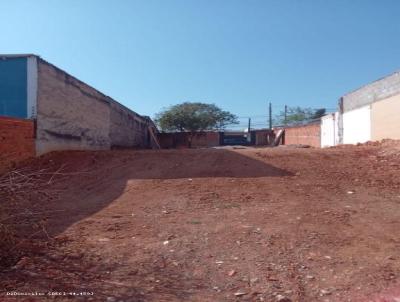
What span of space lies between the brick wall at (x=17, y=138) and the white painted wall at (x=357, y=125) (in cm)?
1395

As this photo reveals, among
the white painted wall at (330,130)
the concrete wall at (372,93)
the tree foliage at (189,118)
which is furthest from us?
the tree foliage at (189,118)

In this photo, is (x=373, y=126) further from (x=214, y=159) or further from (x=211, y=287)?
(x=211, y=287)

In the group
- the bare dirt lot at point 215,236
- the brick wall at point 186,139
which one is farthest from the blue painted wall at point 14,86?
the brick wall at point 186,139

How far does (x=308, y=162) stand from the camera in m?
12.1

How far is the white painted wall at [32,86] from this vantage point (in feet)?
45.9

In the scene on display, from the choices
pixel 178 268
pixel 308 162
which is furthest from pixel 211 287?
pixel 308 162

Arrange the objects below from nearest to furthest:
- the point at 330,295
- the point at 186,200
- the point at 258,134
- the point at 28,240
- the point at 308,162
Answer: the point at 330,295 < the point at 28,240 < the point at 186,200 < the point at 308,162 < the point at 258,134

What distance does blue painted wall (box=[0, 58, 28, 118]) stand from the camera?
45.9 feet

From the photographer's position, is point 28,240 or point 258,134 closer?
point 28,240

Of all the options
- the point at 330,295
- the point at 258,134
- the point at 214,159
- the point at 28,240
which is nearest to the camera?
the point at 330,295

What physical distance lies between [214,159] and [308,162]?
263 centimetres

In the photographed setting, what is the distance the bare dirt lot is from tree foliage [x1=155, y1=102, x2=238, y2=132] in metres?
33.1

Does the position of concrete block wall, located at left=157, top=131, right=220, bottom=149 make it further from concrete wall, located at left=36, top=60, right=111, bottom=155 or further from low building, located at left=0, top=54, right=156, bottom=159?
concrete wall, located at left=36, top=60, right=111, bottom=155

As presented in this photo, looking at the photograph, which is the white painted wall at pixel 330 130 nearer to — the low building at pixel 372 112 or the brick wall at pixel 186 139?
the low building at pixel 372 112
